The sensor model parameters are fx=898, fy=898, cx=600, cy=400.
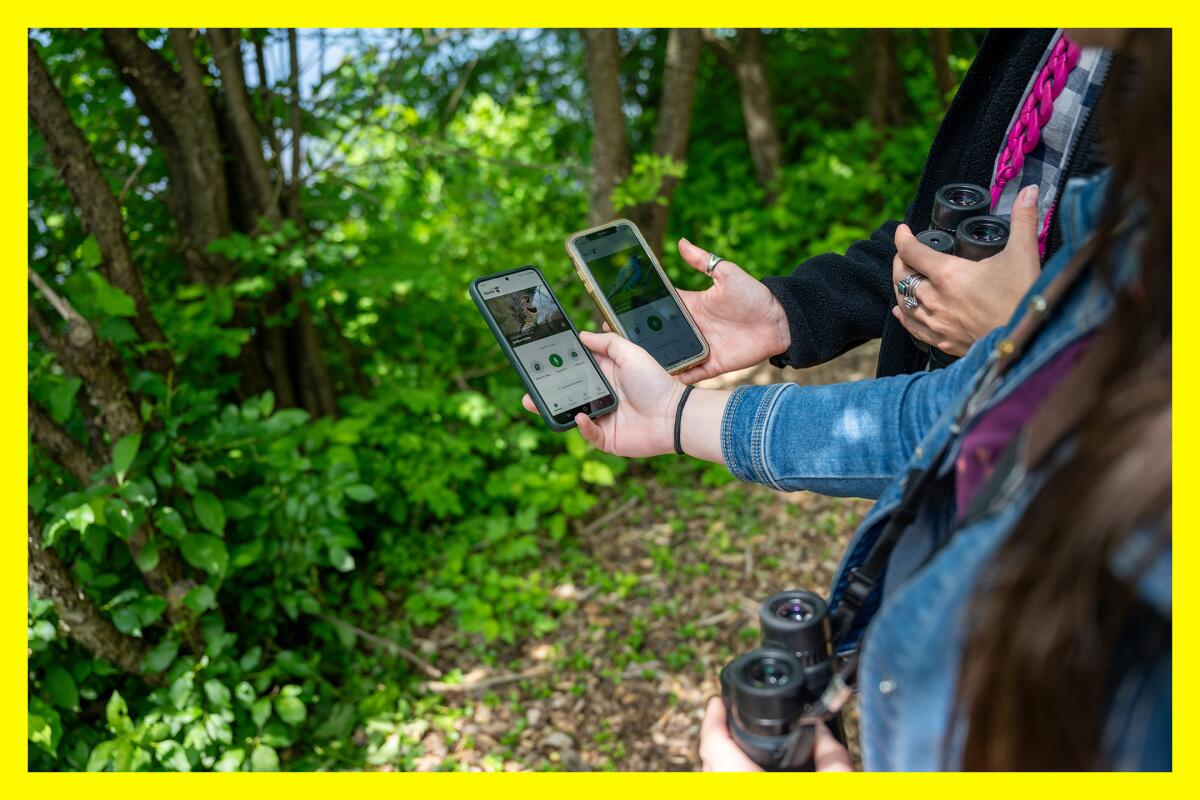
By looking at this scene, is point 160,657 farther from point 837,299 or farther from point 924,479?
point 924,479

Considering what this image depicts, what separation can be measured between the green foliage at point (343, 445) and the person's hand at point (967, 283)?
1.84 meters

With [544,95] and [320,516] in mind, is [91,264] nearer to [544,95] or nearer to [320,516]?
[320,516]

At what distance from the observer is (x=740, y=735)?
1162 millimetres

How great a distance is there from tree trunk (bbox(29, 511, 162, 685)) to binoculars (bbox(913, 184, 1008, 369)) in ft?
6.97

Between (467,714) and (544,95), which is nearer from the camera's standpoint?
(467,714)

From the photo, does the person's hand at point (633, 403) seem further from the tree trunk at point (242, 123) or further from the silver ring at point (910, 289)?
the tree trunk at point (242, 123)

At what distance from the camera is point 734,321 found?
207 cm

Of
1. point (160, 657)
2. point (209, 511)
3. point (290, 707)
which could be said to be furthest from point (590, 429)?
point (160, 657)

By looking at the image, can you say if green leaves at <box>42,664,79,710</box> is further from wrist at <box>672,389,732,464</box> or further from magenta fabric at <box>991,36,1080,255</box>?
magenta fabric at <box>991,36,1080,255</box>

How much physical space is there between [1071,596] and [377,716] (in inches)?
107

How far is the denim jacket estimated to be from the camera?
0.83m

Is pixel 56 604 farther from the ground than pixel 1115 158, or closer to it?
closer to it

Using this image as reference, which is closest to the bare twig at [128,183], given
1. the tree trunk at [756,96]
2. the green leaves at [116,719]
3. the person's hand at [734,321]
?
the green leaves at [116,719]

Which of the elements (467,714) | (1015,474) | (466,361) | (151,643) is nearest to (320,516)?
(151,643)
